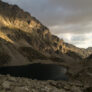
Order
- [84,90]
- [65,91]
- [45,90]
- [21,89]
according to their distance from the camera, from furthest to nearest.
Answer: [84,90] < [65,91] < [45,90] < [21,89]

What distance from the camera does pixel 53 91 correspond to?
14.7 meters

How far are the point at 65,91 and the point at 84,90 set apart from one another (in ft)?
7.83

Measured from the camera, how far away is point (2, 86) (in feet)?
45.4

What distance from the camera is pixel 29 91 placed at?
45.0 ft

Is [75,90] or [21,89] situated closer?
[21,89]

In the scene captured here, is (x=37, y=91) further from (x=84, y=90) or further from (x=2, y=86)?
(x=84, y=90)

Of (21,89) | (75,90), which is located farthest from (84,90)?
(21,89)

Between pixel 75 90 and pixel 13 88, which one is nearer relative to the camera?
pixel 13 88

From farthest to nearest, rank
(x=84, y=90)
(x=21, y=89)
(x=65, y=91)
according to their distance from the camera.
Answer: (x=84, y=90), (x=65, y=91), (x=21, y=89)

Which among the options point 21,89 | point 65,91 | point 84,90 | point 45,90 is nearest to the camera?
point 21,89

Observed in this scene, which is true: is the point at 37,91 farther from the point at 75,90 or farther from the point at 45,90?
the point at 75,90

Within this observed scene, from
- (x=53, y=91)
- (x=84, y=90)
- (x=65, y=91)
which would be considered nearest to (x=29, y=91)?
(x=53, y=91)

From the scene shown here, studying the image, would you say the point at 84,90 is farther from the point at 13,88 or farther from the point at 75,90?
the point at 13,88

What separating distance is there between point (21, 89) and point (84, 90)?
664 centimetres
